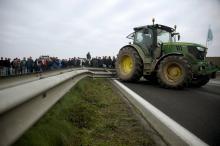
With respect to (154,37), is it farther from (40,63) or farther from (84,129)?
(40,63)

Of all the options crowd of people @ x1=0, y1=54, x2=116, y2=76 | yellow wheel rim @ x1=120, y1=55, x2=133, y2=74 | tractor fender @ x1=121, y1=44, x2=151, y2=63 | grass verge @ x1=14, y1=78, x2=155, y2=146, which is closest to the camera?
grass verge @ x1=14, y1=78, x2=155, y2=146

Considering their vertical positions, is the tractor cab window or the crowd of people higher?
the tractor cab window

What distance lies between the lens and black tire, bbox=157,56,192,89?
378 inches

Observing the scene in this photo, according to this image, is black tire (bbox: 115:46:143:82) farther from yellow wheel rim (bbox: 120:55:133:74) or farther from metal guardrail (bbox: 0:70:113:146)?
metal guardrail (bbox: 0:70:113:146)

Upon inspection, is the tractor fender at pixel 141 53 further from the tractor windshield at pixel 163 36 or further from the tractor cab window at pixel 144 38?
the tractor windshield at pixel 163 36

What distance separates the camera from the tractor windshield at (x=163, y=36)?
12.5 meters

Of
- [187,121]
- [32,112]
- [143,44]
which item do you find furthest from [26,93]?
[143,44]

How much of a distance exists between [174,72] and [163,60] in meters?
0.65

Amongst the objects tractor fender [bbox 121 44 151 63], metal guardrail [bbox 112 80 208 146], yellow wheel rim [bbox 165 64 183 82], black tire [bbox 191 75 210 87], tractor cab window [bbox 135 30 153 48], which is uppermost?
tractor cab window [bbox 135 30 153 48]

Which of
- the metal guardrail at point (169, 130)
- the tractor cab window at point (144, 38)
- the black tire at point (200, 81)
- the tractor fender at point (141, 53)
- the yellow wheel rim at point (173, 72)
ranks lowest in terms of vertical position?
the metal guardrail at point (169, 130)

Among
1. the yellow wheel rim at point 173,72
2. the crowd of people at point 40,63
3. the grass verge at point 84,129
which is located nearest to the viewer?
the grass verge at point 84,129

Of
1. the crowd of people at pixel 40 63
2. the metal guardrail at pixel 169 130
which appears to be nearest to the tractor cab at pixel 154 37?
the metal guardrail at pixel 169 130

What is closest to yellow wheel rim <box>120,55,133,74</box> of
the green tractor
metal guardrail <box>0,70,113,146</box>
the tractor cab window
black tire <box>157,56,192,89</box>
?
the green tractor

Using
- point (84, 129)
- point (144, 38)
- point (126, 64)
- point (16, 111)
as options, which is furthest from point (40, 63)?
point (16, 111)
